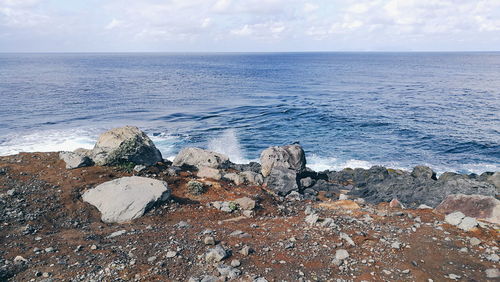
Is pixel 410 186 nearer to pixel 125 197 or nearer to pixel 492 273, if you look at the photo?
pixel 492 273

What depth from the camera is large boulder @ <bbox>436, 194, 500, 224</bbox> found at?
1567cm

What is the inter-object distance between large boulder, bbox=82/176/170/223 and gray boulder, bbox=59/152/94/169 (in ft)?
10.4

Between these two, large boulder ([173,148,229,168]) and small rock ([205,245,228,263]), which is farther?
large boulder ([173,148,229,168])

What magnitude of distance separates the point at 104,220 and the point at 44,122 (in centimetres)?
4227

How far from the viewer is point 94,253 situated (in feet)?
37.1

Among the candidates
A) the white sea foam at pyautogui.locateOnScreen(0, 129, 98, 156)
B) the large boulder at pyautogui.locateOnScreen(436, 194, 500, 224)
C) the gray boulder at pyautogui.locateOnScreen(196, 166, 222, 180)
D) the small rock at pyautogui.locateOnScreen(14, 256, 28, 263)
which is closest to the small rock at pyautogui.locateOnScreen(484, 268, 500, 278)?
the large boulder at pyautogui.locateOnScreen(436, 194, 500, 224)

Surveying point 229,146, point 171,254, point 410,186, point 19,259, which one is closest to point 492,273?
point 171,254

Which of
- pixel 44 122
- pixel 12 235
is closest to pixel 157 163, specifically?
pixel 12 235

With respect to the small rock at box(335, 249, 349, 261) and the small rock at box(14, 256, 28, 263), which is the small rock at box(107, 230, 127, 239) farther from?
the small rock at box(335, 249, 349, 261)

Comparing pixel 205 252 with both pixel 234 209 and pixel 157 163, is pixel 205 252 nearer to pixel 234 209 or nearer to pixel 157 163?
pixel 234 209

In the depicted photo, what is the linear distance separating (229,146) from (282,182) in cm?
1963

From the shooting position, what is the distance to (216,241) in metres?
12.3

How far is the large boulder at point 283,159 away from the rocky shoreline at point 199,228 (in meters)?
3.18

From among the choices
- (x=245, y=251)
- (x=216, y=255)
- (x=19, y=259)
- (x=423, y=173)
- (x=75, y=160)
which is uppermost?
(x=75, y=160)
